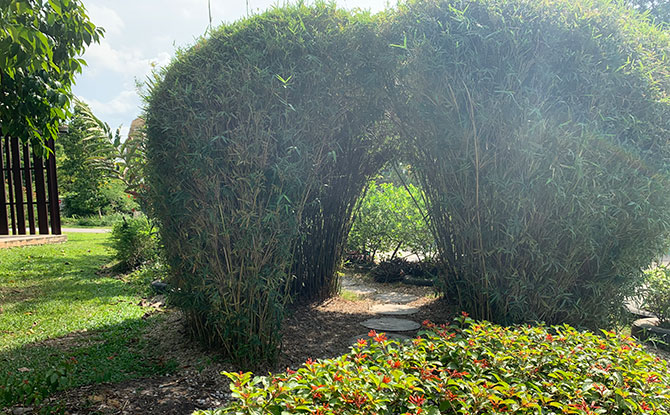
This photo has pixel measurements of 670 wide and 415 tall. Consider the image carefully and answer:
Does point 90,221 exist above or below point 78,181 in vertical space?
below

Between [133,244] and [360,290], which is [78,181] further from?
[360,290]

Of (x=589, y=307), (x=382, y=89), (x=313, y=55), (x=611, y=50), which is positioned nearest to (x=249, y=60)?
(x=313, y=55)

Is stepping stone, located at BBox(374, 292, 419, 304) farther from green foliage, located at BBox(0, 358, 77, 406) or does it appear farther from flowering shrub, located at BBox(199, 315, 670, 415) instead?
green foliage, located at BBox(0, 358, 77, 406)

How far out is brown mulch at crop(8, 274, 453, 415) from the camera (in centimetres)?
276

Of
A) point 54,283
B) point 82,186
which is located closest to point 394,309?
point 54,283

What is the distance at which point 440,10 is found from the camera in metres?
3.40

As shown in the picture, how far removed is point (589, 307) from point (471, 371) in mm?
2388

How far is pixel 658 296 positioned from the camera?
4301 millimetres

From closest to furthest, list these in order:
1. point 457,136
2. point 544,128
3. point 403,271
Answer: point 544,128 → point 457,136 → point 403,271

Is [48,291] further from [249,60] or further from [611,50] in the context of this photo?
[611,50]

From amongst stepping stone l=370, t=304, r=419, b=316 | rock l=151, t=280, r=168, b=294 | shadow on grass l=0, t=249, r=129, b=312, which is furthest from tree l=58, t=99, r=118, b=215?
stepping stone l=370, t=304, r=419, b=316

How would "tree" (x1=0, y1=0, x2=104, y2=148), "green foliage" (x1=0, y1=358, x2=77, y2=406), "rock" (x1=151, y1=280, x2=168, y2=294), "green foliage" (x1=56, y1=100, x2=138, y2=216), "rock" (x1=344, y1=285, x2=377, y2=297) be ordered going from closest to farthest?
A: "green foliage" (x1=0, y1=358, x2=77, y2=406) → "tree" (x1=0, y1=0, x2=104, y2=148) → "rock" (x1=151, y1=280, x2=168, y2=294) → "rock" (x1=344, y1=285, x2=377, y2=297) → "green foliage" (x1=56, y1=100, x2=138, y2=216)

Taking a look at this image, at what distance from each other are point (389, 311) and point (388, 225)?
9.48 feet

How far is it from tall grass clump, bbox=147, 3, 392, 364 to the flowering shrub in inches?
53.1
